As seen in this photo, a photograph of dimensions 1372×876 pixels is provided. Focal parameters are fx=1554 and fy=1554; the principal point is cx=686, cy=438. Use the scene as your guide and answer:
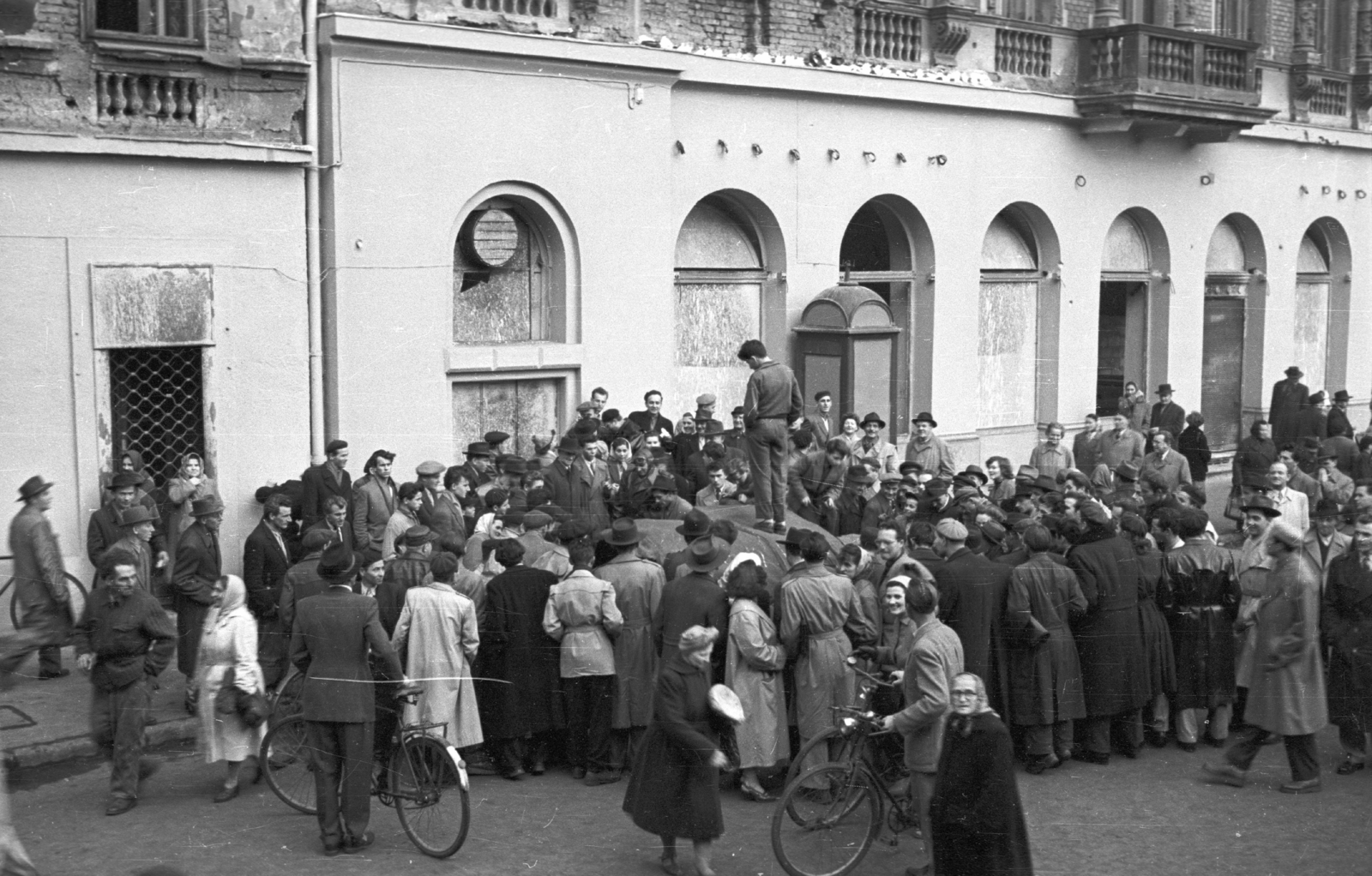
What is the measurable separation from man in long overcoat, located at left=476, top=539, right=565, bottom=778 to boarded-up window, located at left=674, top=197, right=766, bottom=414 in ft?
28.3

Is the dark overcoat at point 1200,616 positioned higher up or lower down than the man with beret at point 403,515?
lower down

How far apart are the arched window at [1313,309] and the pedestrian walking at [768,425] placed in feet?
59.2

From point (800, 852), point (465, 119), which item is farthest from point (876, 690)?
point (465, 119)

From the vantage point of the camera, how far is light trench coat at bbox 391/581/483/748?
9961 mm

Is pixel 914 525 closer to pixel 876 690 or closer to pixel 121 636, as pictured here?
pixel 876 690

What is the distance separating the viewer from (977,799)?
24.0ft

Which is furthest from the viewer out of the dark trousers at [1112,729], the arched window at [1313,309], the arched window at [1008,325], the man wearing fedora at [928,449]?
the arched window at [1313,309]

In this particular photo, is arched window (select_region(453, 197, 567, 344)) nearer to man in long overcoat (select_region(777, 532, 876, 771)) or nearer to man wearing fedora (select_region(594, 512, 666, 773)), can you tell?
man wearing fedora (select_region(594, 512, 666, 773))

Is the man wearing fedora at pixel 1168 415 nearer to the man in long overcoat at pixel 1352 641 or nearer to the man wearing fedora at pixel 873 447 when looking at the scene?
the man wearing fedora at pixel 873 447

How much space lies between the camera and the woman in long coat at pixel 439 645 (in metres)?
9.95

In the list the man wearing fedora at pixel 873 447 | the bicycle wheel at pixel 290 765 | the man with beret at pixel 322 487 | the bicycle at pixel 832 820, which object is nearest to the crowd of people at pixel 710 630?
the bicycle wheel at pixel 290 765

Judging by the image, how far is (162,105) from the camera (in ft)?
46.4

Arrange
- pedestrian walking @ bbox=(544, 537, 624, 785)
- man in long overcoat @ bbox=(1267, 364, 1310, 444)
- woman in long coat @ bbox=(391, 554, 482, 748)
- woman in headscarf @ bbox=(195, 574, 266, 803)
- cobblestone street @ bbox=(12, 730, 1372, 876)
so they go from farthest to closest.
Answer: man in long overcoat @ bbox=(1267, 364, 1310, 444)
pedestrian walking @ bbox=(544, 537, 624, 785)
woman in long coat @ bbox=(391, 554, 482, 748)
woman in headscarf @ bbox=(195, 574, 266, 803)
cobblestone street @ bbox=(12, 730, 1372, 876)

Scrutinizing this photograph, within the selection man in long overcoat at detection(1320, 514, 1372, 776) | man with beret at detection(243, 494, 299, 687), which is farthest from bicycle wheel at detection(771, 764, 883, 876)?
man with beret at detection(243, 494, 299, 687)
